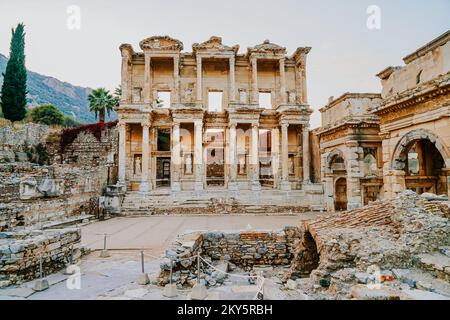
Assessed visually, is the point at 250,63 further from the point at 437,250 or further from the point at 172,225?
the point at 437,250

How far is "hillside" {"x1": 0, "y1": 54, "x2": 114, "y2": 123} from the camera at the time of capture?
10195 cm

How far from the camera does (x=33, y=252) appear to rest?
6.27 m

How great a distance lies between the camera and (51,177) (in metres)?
13.8

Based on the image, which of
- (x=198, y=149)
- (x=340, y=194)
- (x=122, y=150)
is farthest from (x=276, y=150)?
(x=122, y=150)

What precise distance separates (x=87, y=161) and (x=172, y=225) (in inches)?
714

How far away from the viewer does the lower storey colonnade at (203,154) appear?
21.7 metres

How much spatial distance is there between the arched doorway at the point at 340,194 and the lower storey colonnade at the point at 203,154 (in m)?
5.87

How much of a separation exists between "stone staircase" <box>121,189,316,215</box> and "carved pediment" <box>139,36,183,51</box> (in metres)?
12.8

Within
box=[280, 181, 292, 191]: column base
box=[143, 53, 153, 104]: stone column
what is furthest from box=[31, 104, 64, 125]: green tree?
box=[280, 181, 292, 191]: column base

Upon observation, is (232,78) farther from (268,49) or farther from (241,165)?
(241,165)

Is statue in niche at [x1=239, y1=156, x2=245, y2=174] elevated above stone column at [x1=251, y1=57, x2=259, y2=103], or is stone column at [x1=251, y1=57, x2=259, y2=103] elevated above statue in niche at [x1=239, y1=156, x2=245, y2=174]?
stone column at [x1=251, y1=57, x2=259, y2=103]

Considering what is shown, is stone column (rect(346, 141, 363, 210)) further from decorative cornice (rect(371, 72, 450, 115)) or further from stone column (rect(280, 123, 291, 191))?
stone column (rect(280, 123, 291, 191))

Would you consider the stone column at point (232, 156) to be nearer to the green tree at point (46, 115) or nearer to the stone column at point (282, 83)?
the stone column at point (282, 83)

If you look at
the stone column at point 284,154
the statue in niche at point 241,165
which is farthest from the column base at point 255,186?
the statue in niche at point 241,165
